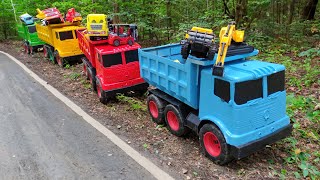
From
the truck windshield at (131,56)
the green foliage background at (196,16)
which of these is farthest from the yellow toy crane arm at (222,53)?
the green foliage background at (196,16)

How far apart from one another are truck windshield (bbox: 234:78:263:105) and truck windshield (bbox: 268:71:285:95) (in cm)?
26

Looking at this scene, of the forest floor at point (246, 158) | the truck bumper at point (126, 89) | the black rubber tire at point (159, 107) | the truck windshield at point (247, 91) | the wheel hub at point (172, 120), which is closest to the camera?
the truck windshield at point (247, 91)

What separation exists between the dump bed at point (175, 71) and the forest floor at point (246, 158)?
978 mm

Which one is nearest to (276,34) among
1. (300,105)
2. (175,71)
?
(300,105)

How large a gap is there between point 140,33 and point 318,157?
42.1ft

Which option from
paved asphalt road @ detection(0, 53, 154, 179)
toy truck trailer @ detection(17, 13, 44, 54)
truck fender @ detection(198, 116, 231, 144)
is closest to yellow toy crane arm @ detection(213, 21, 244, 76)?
truck fender @ detection(198, 116, 231, 144)

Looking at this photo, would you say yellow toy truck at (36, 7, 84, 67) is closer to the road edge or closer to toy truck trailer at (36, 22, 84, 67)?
toy truck trailer at (36, 22, 84, 67)

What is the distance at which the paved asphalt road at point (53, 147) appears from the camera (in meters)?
5.05

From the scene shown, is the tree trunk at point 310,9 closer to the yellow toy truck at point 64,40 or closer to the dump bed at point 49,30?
the yellow toy truck at point 64,40

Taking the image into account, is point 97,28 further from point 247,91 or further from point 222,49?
point 247,91

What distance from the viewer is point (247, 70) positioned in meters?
4.70

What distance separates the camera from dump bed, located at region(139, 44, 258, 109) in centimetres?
517

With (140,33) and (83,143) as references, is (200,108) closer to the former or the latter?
(83,143)

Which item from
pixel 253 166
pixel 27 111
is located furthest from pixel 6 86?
pixel 253 166
